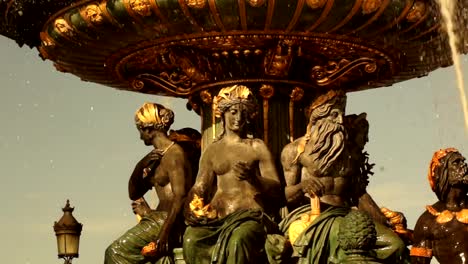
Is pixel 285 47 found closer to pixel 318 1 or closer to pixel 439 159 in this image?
pixel 318 1

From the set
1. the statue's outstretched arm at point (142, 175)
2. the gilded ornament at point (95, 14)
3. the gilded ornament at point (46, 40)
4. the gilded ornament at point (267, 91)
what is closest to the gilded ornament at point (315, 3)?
the gilded ornament at point (267, 91)

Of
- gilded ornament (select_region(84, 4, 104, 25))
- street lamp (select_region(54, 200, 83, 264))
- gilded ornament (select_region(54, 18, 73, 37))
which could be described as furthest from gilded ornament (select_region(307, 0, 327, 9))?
street lamp (select_region(54, 200, 83, 264))

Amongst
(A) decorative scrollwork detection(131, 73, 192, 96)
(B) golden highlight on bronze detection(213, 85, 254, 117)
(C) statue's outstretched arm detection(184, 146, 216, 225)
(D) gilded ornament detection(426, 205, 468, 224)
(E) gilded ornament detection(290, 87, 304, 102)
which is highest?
(A) decorative scrollwork detection(131, 73, 192, 96)

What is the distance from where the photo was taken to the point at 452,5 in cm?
1675

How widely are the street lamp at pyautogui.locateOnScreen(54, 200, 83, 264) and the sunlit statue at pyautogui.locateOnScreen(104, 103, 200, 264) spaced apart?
1133mm

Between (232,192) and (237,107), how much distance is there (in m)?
0.85

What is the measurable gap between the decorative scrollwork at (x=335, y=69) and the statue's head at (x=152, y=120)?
1.61 m

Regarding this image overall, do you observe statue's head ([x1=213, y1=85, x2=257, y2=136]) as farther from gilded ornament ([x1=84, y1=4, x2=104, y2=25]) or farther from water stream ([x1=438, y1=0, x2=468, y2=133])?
water stream ([x1=438, y1=0, x2=468, y2=133])

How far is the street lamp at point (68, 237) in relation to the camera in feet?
59.6

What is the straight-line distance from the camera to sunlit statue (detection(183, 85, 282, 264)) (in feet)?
51.2

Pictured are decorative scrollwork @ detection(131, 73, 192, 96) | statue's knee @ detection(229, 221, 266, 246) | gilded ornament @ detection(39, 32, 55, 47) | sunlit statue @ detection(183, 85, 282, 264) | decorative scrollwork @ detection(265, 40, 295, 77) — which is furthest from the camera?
decorative scrollwork @ detection(131, 73, 192, 96)

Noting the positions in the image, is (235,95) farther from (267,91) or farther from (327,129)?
(327,129)

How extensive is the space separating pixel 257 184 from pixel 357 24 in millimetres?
1907

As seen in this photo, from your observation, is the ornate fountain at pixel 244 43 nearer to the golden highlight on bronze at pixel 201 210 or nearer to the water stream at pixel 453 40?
the water stream at pixel 453 40
